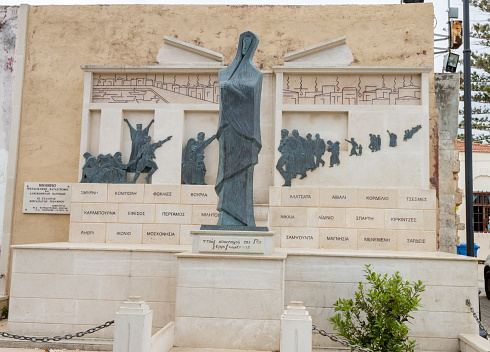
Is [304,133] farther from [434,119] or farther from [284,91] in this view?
[434,119]

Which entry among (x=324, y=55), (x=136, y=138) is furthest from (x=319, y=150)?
(x=136, y=138)

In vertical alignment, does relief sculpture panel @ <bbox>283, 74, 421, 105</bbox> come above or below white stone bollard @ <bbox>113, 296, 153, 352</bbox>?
above

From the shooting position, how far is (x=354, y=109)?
10.3m

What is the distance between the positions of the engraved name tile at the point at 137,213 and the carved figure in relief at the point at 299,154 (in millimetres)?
2990

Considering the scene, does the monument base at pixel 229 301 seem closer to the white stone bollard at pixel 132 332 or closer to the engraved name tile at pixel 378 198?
the white stone bollard at pixel 132 332

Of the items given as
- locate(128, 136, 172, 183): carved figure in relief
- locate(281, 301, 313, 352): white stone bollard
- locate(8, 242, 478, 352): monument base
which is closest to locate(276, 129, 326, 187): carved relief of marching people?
locate(128, 136, 172, 183): carved figure in relief

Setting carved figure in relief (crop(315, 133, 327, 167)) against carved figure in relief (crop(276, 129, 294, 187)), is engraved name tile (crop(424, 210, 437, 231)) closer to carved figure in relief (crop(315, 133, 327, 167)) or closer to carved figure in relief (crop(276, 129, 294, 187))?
carved figure in relief (crop(315, 133, 327, 167))

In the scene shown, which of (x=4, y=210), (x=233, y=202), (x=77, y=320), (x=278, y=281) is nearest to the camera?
(x=278, y=281)

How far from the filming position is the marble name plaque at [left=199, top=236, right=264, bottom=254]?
6.89m

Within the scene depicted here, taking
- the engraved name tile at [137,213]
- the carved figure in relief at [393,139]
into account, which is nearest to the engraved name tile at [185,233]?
the engraved name tile at [137,213]

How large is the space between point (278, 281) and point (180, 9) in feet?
24.0

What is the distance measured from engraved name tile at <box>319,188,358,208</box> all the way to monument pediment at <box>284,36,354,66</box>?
8.89ft

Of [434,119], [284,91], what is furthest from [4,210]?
[434,119]

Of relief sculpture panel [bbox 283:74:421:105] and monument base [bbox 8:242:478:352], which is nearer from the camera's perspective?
monument base [bbox 8:242:478:352]
